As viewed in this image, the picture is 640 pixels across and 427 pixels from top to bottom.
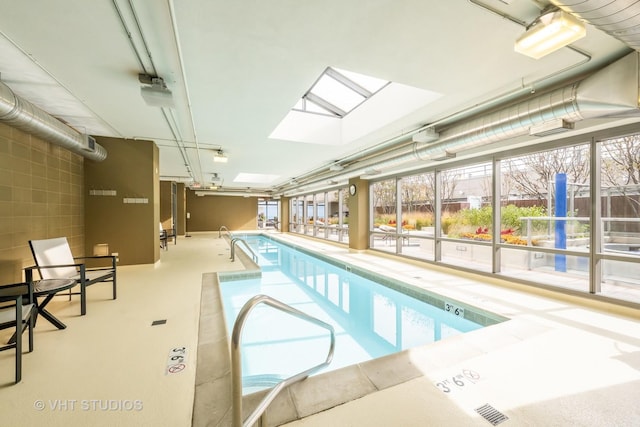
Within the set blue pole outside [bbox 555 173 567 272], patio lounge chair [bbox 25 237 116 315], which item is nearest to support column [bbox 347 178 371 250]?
A: blue pole outside [bbox 555 173 567 272]

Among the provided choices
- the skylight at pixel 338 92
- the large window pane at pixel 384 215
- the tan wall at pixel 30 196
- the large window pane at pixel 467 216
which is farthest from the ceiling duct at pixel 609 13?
the large window pane at pixel 384 215

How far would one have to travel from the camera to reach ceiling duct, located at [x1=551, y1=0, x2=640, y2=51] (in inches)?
52.6

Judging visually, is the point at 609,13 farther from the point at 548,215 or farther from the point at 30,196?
the point at 30,196

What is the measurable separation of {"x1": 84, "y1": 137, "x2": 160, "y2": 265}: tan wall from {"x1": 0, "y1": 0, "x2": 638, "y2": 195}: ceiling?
1411 millimetres

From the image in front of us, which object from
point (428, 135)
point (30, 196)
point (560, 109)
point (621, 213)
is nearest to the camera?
point (560, 109)

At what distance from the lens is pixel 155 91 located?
2.85 m

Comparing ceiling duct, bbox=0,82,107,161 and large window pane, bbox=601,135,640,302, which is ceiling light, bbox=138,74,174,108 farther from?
large window pane, bbox=601,135,640,302

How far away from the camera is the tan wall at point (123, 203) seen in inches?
210

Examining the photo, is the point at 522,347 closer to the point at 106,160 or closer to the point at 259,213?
the point at 106,160

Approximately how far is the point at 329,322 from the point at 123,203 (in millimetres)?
4950

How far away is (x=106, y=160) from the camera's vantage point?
213 inches

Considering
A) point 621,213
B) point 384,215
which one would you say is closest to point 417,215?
point 384,215

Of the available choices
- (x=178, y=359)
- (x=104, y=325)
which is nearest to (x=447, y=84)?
(x=178, y=359)

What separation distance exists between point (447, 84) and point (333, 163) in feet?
16.1
